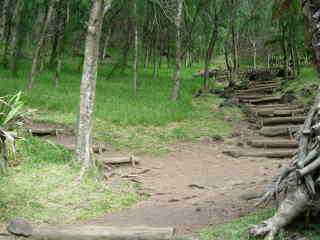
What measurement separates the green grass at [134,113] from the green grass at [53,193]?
3029 millimetres

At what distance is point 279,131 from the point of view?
15.6 m

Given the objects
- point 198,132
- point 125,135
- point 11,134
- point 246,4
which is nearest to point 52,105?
point 125,135

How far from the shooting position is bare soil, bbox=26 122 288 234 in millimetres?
7824

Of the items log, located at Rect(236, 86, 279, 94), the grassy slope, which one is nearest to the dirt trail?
the grassy slope

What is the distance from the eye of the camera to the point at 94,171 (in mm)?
10188

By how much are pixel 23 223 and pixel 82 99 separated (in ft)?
12.0

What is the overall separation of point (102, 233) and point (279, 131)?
9913 millimetres

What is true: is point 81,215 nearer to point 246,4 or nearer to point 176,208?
point 176,208

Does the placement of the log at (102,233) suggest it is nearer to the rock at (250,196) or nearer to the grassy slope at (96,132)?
the grassy slope at (96,132)

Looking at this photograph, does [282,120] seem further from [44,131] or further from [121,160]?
[44,131]

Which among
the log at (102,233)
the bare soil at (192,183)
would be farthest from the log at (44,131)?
the log at (102,233)

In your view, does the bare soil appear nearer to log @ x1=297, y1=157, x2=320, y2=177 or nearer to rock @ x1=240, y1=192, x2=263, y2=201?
rock @ x1=240, y1=192, x2=263, y2=201

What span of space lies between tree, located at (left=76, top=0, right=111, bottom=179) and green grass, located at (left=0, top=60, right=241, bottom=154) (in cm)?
279

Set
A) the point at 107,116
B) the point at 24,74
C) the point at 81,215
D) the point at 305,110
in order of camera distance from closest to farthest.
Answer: the point at 81,215, the point at 107,116, the point at 305,110, the point at 24,74
